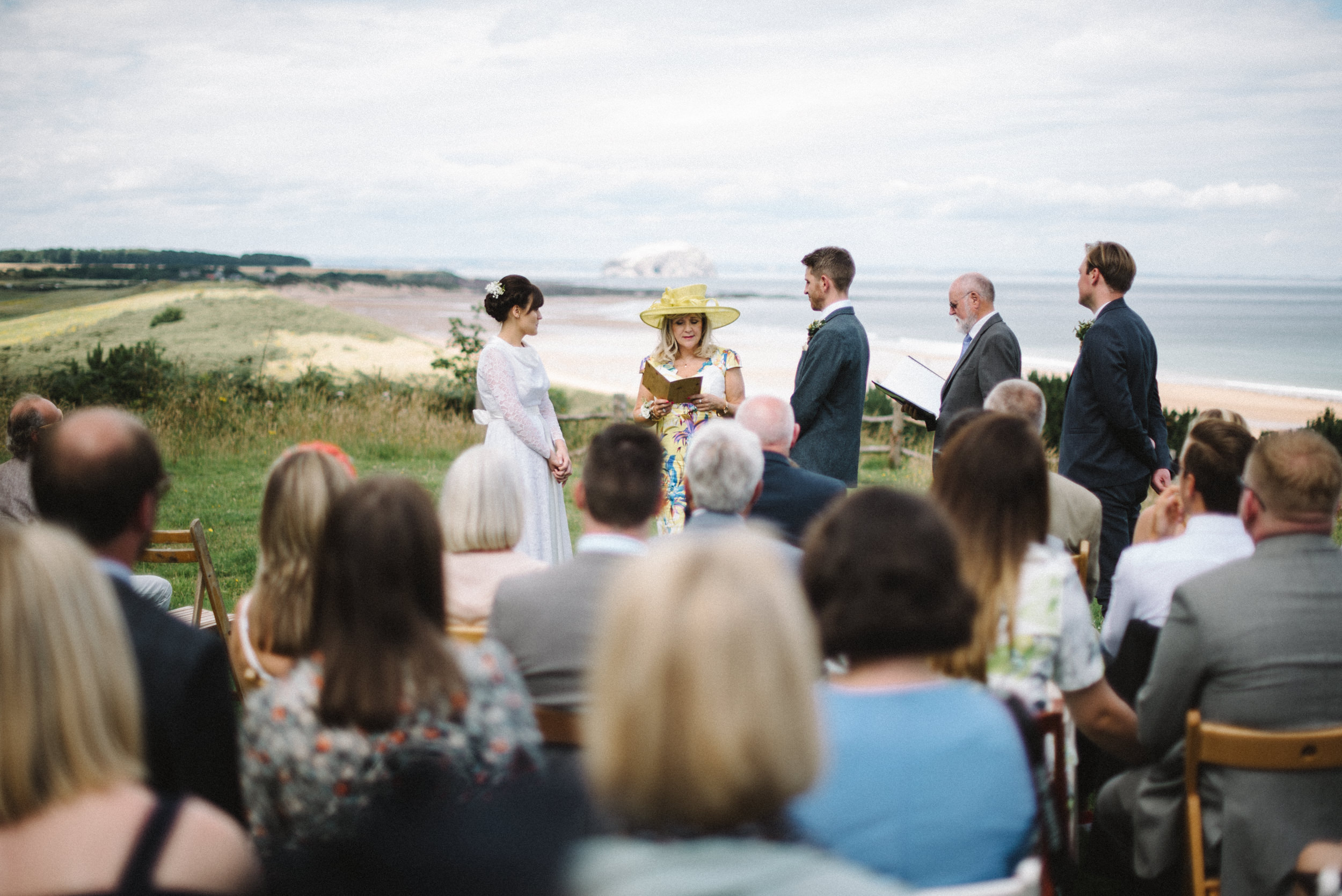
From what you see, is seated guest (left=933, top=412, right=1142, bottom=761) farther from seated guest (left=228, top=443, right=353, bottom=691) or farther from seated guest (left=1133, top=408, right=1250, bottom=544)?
seated guest (left=228, top=443, right=353, bottom=691)

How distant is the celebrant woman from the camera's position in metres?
6.51

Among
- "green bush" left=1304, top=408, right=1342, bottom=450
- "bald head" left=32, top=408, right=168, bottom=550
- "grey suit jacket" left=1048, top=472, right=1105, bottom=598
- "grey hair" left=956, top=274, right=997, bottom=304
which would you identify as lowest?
"green bush" left=1304, top=408, right=1342, bottom=450

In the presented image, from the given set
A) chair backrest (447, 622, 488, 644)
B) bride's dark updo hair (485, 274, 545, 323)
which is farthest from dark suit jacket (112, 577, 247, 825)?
bride's dark updo hair (485, 274, 545, 323)

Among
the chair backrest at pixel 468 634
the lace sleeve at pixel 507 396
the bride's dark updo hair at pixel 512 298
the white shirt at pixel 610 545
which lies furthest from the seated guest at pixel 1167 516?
the bride's dark updo hair at pixel 512 298

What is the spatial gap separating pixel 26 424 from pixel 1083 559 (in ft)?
16.6

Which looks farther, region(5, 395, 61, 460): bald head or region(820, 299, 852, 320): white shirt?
region(820, 299, 852, 320): white shirt

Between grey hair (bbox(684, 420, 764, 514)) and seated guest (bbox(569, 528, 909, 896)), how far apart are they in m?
2.12

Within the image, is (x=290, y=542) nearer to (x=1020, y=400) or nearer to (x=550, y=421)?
(x=1020, y=400)

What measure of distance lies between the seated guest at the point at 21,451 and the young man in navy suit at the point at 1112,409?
5585 mm

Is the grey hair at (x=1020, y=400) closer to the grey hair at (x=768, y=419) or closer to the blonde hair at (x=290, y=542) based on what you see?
the grey hair at (x=768, y=419)

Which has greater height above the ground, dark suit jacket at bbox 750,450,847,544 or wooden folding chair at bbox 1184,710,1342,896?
dark suit jacket at bbox 750,450,847,544

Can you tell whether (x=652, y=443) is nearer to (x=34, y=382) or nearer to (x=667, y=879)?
(x=667, y=879)

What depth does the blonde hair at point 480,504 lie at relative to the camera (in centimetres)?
334

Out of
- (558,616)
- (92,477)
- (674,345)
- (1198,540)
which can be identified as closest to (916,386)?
(674,345)
